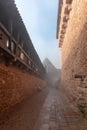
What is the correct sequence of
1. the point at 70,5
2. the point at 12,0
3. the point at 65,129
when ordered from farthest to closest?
the point at 70,5 < the point at 12,0 < the point at 65,129

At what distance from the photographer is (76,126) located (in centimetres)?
572

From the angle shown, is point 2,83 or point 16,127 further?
point 2,83

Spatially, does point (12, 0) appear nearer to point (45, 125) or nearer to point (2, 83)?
point (2, 83)

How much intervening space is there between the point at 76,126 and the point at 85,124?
34cm

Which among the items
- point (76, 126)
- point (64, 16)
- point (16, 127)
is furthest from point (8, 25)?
point (64, 16)

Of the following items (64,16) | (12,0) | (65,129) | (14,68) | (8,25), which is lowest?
(65,129)

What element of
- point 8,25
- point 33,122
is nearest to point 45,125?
point 33,122

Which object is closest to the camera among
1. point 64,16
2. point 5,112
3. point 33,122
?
point 33,122

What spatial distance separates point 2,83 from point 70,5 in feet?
24.3

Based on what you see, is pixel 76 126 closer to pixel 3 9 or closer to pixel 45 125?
pixel 45 125

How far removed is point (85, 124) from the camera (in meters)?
5.91

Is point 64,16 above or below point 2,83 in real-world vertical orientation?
above

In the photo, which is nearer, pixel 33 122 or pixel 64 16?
pixel 33 122

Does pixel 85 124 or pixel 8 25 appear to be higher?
pixel 8 25
